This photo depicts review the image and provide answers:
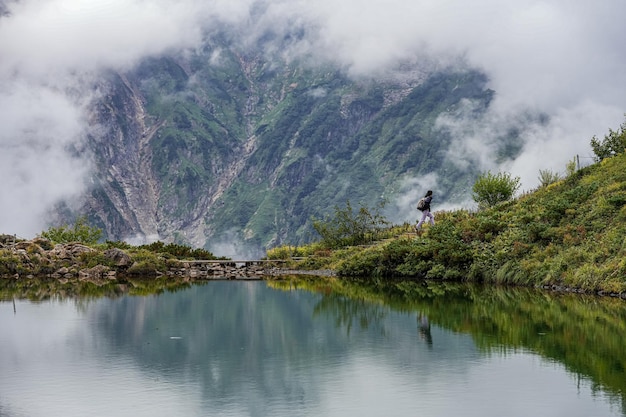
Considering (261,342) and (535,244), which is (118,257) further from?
(261,342)

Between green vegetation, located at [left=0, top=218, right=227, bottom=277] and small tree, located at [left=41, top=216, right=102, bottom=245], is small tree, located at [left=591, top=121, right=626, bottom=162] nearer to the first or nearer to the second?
green vegetation, located at [left=0, top=218, right=227, bottom=277]

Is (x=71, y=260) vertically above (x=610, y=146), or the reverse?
(x=610, y=146)

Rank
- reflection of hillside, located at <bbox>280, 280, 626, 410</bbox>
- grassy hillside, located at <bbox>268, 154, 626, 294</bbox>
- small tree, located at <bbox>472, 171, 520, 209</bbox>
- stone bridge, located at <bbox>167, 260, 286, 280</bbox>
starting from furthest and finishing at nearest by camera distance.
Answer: small tree, located at <bbox>472, 171, 520, 209</bbox>, stone bridge, located at <bbox>167, 260, 286, 280</bbox>, grassy hillside, located at <bbox>268, 154, 626, 294</bbox>, reflection of hillside, located at <bbox>280, 280, 626, 410</bbox>

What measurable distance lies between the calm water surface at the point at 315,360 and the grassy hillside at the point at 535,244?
505cm

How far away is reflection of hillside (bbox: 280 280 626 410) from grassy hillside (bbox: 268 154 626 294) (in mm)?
1819

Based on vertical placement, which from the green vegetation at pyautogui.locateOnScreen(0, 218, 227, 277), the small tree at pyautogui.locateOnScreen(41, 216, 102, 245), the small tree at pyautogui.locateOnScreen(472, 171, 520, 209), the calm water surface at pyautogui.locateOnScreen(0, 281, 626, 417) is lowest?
the calm water surface at pyautogui.locateOnScreen(0, 281, 626, 417)

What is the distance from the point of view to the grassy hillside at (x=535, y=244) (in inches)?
1433

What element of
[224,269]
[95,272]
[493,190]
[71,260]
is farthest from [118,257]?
[493,190]

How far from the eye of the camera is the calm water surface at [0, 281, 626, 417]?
15.4 meters

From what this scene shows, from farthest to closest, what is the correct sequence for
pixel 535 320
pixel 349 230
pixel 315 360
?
pixel 349 230 → pixel 535 320 → pixel 315 360

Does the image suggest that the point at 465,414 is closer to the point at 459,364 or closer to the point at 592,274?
the point at 459,364

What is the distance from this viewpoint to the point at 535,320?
86.8 ft

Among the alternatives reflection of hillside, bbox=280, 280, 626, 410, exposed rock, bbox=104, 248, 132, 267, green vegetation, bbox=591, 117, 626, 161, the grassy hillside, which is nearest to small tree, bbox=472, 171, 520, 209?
green vegetation, bbox=591, 117, 626, 161

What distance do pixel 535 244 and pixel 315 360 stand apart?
23961 mm
